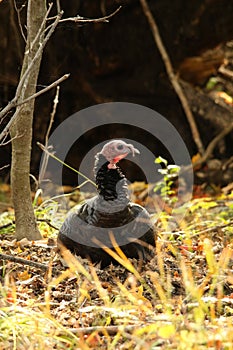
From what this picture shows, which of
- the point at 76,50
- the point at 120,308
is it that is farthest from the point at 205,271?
the point at 76,50

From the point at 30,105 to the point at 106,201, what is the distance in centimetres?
79

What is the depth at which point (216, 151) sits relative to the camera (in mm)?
7836

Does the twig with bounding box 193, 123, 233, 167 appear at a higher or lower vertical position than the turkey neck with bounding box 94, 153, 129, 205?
lower

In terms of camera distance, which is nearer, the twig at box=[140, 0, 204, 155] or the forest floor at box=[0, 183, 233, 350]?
the forest floor at box=[0, 183, 233, 350]

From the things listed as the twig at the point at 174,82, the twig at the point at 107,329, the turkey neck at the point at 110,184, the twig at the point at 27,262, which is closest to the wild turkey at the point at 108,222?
the turkey neck at the point at 110,184

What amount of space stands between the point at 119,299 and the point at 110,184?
0.73 m

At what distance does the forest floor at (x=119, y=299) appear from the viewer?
266 centimetres

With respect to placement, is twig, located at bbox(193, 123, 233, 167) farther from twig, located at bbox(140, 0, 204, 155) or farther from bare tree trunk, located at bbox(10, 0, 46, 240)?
bare tree trunk, located at bbox(10, 0, 46, 240)

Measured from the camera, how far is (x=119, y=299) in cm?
320

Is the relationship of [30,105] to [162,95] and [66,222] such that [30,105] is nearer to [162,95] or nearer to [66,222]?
[66,222]

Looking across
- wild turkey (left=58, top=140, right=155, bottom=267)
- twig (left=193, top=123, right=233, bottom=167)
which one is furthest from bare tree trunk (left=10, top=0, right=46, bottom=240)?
twig (left=193, top=123, right=233, bottom=167)

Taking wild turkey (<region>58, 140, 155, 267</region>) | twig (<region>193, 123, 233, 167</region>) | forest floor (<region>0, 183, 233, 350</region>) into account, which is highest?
wild turkey (<region>58, 140, 155, 267</region>)

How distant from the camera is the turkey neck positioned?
12.0 ft

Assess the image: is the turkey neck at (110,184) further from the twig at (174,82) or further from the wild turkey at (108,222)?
the twig at (174,82)
